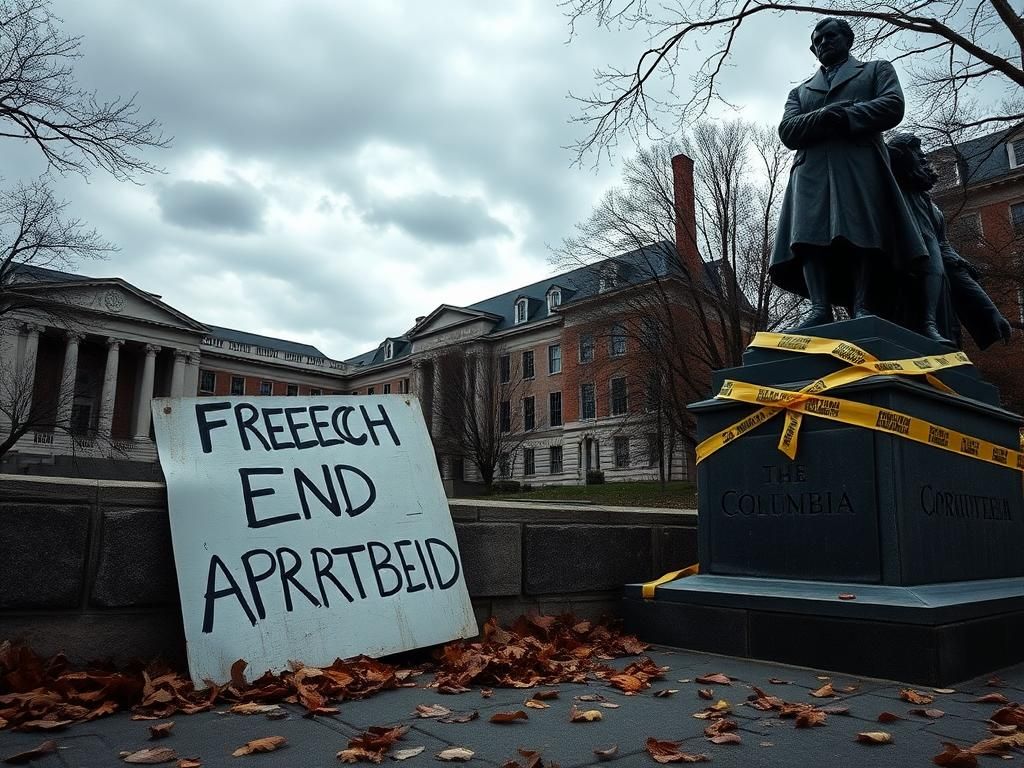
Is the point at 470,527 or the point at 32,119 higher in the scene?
the point at 32,119

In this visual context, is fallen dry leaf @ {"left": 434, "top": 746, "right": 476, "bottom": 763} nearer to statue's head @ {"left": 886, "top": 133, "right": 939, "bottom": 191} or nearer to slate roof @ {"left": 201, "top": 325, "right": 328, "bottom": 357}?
statue's head @ {"left": 886, "top": 133, "right": 939, "bottom": 191}

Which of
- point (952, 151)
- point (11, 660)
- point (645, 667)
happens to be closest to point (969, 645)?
point (645, 667)

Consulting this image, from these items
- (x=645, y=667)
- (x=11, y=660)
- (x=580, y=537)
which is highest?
(x=580, y=537)

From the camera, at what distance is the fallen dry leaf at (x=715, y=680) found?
3689mm

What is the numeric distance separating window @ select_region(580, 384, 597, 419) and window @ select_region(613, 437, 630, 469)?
415 centimetres

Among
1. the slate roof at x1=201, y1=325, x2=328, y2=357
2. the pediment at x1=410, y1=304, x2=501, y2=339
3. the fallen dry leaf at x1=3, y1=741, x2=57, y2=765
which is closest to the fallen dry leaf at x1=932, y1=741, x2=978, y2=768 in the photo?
the fallen dry leaf at x1=3, y1=741, x2=57, y2=765

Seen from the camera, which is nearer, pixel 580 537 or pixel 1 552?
pixel 1 552

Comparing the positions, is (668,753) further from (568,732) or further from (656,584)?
(656,584)

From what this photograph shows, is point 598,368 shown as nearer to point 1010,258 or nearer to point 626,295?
point 626,295

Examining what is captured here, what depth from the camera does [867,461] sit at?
13.9 ft

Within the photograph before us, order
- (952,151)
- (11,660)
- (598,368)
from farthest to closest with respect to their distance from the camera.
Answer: (598,368), (952,151), (11,660)

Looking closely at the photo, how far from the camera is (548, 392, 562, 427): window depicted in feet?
187

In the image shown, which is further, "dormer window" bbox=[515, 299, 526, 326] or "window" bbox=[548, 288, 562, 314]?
"dormer window" bbox=[515, 299, 526, 326]

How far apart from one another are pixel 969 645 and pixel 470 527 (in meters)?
2.84
